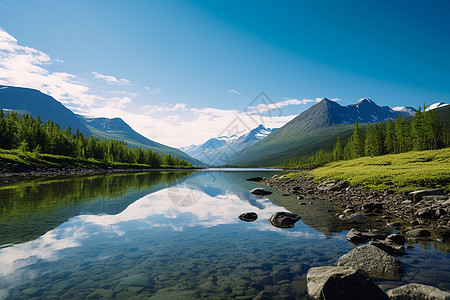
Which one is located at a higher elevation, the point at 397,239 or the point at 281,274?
the point at 397,239

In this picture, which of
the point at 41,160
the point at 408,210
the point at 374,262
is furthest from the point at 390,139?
the point at 41,160

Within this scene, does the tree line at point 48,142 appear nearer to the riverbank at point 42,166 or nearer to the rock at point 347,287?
the riverbank at point 42,166

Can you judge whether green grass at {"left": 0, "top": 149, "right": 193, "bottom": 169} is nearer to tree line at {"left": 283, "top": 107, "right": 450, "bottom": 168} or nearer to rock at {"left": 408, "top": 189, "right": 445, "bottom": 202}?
rock at {"left": 408, "top": 189, "right": 445, "bottom": 202}

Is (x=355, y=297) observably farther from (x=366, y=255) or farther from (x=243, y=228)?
(x=243, y=228)

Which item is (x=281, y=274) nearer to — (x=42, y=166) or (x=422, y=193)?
(x=422, y=193)

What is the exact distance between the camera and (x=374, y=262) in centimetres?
1013

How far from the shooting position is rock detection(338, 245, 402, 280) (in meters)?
9.61

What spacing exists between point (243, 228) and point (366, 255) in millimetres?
9555

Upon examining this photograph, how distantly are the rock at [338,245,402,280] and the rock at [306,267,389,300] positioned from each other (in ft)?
8.14

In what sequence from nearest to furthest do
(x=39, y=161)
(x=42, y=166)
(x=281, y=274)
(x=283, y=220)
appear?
1. (x=281, y=274)
2. (x=283, y=220)
3. (x=42, y=166)
4. (x=39, y=161)

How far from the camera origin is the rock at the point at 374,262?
9.61 metres

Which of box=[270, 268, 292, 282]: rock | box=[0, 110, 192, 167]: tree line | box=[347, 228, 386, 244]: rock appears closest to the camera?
box=[270, 268, 292, 282]: rock

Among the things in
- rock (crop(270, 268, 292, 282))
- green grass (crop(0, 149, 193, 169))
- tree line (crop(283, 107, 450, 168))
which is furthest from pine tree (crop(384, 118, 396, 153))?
green grass (crop(0, 149, 193, 169))

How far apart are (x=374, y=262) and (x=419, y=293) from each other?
124 inches
